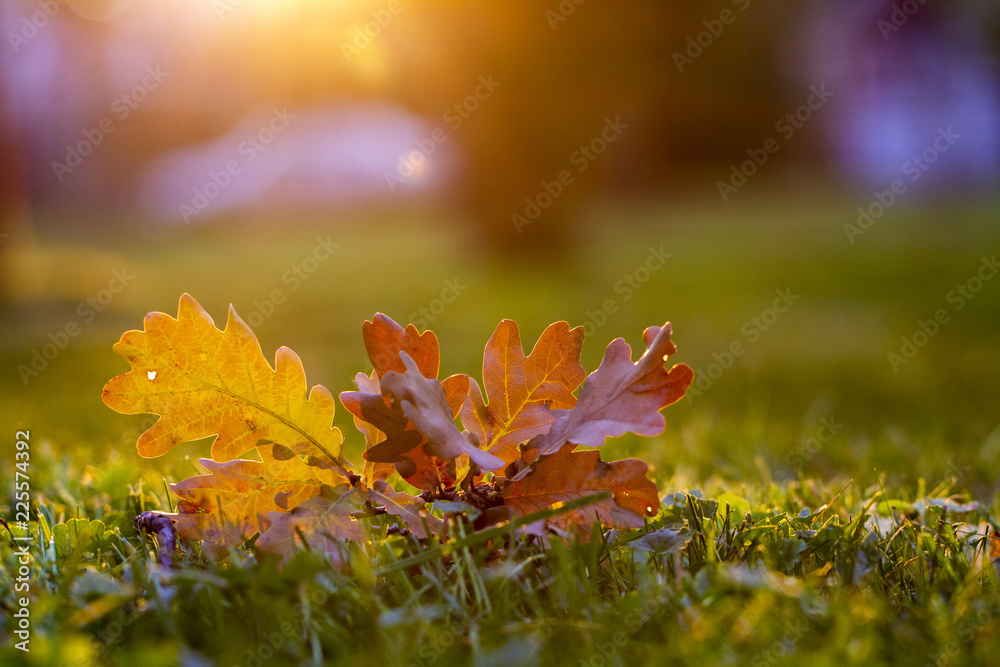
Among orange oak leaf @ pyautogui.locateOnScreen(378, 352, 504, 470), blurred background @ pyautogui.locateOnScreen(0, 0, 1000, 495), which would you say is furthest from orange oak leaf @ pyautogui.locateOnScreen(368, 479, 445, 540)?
blurred background @ pyautogui.locateOnScreen(0, 0, 1000, 495)

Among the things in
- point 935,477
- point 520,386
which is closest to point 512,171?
point 935,477

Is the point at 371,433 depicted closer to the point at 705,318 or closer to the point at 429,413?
the point at 429,413

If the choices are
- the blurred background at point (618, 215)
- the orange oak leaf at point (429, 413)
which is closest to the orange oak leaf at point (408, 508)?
the orange oak leaf at point (429, 413)

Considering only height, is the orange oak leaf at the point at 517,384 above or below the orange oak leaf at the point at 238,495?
above

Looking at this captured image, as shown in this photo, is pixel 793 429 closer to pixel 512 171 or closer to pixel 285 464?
pixel 285 464

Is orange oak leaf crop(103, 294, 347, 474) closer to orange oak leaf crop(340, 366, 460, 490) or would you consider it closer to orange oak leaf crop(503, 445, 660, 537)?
orange oak leaf crop(340, 366, 460, 490)

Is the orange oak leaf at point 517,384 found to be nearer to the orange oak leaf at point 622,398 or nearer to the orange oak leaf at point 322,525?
the orange oak leaf at point 622,398
